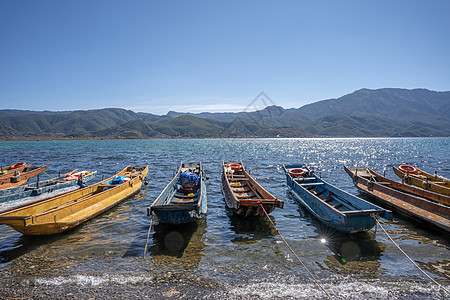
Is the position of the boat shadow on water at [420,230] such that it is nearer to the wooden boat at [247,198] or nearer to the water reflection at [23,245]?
the wooden boat at [247,198]

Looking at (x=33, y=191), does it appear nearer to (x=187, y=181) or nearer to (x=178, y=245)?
(x=187, y=181)

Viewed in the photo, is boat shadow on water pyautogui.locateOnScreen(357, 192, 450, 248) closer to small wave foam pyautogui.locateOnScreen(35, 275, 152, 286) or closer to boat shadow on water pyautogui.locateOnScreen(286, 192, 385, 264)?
boat shadow on water pyautogui.locateOnScreen(286, 192, 385, 264)

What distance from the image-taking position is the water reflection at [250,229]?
11336mm

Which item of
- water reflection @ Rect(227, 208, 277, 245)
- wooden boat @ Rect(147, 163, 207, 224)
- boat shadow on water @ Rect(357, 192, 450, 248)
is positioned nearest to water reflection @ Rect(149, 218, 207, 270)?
wooden boat @ Rect(147, 163, 207, 224)

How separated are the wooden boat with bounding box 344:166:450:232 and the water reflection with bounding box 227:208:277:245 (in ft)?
24.3

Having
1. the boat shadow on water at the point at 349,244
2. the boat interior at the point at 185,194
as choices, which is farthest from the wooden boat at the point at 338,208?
the boat interior at the point at 185,194

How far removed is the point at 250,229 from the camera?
12.6 metres

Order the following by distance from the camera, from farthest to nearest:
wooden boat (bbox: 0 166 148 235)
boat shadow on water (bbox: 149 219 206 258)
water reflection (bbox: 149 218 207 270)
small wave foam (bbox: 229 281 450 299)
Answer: boat shadow on water (bbox: 149 219 206 258) → wooden boat (bbox: 0 166 148 235) → water reflection (bbox: 149 218 207 270) → small wave foam (bbox: 229 281 450 299)

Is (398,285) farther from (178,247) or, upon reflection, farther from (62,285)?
(62,285)

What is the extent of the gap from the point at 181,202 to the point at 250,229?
458cm

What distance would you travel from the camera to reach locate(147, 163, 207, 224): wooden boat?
10836 mm

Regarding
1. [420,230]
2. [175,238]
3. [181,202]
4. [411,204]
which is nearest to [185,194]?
[181,202]

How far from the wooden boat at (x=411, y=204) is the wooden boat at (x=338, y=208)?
3.19m

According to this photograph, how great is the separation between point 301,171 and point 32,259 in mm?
19328
